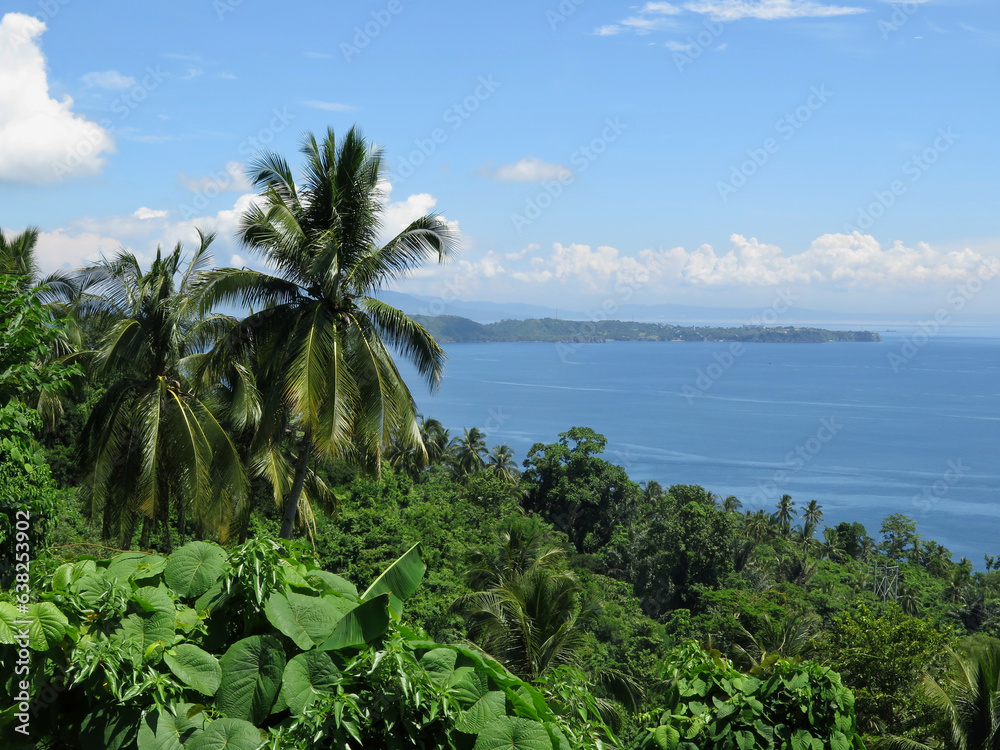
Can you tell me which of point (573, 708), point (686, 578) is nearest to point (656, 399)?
point (686, 578)

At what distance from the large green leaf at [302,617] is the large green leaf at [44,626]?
29.3 inches

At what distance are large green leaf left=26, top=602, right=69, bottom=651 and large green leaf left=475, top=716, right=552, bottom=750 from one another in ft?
5.37

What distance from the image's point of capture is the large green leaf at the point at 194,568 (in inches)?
128

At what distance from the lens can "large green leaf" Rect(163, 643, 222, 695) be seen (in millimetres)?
2947

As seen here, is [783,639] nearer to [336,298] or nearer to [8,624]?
[336,298]

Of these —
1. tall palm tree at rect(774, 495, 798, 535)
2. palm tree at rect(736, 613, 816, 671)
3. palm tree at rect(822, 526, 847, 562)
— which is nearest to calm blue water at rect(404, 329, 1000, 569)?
tall palm tree at rect(774, 495, 798, 535)

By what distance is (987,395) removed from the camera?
→ 16950cm

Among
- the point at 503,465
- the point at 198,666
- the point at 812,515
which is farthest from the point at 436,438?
the point at 198,666

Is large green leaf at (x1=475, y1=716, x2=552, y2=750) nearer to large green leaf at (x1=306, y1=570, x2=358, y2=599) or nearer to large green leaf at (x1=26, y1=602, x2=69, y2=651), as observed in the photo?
large green leaf at (x1=306, y1=570, x2=358, y2=599)

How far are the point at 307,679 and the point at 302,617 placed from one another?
274 mm

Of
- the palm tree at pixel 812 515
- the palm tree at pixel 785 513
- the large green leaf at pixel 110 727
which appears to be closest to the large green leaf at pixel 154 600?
the large green leaf at pixel 110 727

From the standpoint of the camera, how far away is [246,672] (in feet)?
9.93

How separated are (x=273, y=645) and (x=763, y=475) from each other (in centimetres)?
9817

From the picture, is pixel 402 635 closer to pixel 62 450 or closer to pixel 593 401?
pixel 62 450
